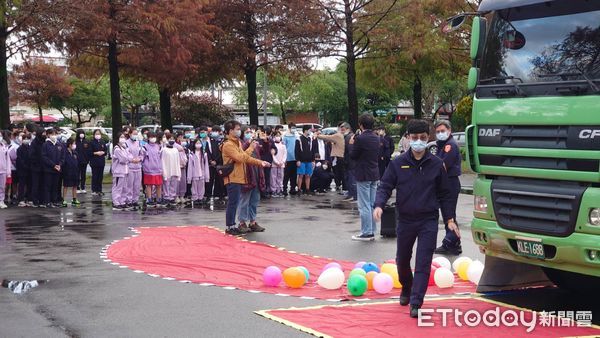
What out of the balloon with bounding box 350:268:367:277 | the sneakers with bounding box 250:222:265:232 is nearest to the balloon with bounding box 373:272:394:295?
the balloon with bounding box 350:268:367:277

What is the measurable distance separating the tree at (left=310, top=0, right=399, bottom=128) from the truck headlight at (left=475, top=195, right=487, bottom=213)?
2064cm

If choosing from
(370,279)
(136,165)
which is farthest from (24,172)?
(370,279)

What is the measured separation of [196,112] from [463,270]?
132ft

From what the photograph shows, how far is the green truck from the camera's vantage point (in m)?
7.52

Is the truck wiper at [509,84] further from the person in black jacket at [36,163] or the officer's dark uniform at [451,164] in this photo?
the person in black jacket at [36,163]

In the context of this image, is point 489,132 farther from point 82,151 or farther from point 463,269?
point 82,151

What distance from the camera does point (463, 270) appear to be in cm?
1020

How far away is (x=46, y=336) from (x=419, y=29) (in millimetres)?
25151

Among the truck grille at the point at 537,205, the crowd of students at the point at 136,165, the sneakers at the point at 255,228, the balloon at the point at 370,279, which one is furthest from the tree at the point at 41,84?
the truck grille at the point at 537,205

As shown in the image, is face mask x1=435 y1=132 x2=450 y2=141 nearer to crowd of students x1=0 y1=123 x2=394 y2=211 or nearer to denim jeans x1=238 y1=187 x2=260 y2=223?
denim jeans x1=238 y1=187 x2=260 y2=223

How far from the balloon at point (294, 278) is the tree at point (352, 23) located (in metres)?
20.0

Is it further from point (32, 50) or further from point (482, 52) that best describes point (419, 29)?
point (482, 52)

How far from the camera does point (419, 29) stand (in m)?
30.5

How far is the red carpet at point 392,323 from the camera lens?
7430 millimetres
